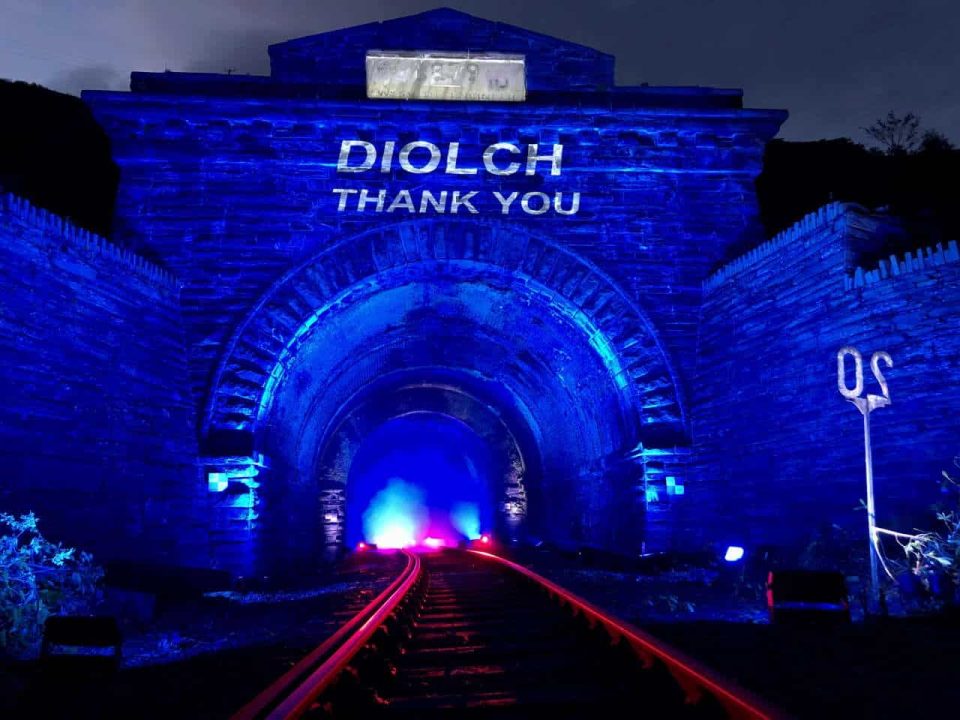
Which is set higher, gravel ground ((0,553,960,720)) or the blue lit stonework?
the blue lit stonework

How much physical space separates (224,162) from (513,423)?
10.3 m

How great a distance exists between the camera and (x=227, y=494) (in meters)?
10.5

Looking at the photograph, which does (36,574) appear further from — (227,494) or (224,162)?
(224,162)

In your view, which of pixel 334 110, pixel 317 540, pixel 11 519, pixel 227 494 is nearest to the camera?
pixel 11 519

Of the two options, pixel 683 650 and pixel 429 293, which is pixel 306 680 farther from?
pixel 429 293

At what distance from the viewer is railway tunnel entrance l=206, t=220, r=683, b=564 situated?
11.2 m

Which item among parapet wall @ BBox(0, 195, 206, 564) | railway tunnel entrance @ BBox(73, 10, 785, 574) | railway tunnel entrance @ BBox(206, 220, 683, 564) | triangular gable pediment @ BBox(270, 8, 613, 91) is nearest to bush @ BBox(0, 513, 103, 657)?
parapet wall @ BBox(0, 195, 206, 564)

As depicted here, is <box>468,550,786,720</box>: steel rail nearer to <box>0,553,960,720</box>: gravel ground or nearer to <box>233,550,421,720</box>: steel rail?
<box>0,553,960,720</box>: gravel ground

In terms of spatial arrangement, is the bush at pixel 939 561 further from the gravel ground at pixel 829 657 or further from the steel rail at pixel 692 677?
the steel rail at pixel 692 677

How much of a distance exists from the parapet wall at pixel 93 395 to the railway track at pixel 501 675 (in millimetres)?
4571

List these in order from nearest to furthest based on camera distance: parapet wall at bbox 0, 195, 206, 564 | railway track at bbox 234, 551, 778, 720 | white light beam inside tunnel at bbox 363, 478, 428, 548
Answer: railway track at bbox 234, 551, 778, 720, parapet wall at bbox 0, 195, 206, 564, white light beam inside tunnel at bbox 363, 478, 428, 548

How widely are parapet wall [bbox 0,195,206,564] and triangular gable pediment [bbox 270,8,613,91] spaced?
186 inches

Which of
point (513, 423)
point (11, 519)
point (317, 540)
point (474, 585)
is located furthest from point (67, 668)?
point (513, 423)

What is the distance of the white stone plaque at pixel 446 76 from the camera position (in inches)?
492
